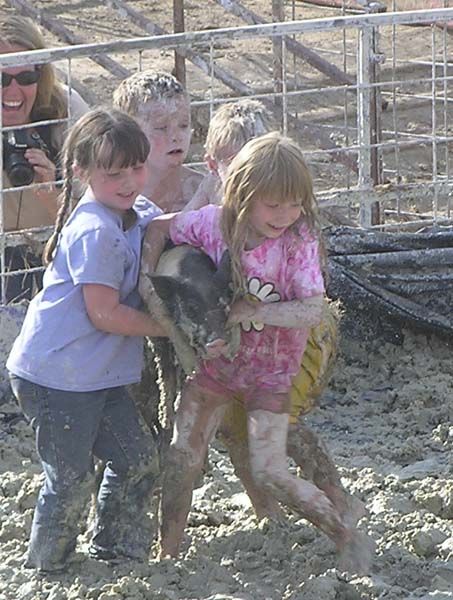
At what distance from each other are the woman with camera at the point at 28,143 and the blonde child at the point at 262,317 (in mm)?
1709

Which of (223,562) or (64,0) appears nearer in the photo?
(223,562)

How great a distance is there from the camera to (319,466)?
4832 millimetres

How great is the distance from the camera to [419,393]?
6355 millimetres

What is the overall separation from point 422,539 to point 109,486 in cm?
100

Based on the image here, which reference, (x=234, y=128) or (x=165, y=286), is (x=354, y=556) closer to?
(x=165, y=286)

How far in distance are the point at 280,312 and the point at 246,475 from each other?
79 cm

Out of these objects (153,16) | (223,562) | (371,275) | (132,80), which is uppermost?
(153,16)

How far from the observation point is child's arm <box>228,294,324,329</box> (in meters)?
4.44

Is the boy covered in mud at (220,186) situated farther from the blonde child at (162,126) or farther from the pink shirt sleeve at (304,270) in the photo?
the pink shirt sleeve at (304,270)

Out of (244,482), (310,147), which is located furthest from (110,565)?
(310,147)

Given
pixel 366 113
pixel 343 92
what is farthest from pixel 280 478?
pixel 343 92

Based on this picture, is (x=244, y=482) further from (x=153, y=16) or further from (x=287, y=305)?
(x=153, y=16)

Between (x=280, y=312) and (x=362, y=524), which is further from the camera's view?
(x=362, y=524)

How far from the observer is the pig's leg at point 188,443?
4668 millimetres
